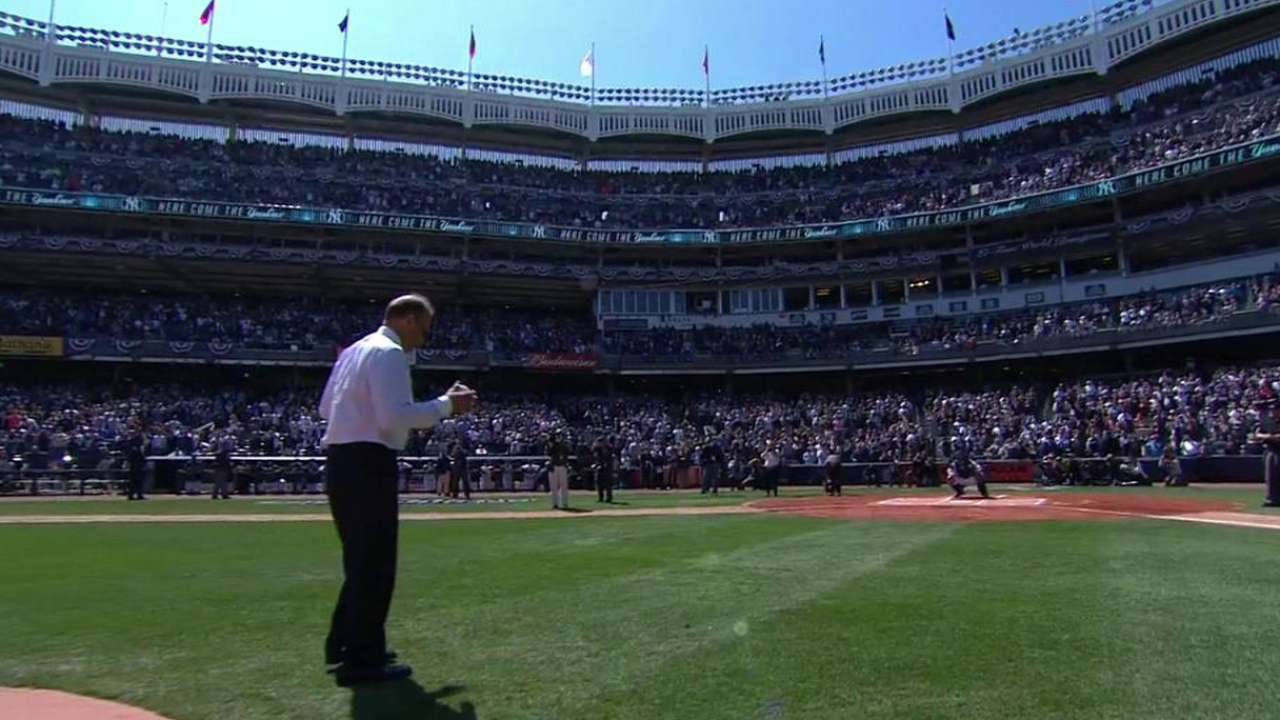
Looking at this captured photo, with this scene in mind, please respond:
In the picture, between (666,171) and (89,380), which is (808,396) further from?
(89,380)

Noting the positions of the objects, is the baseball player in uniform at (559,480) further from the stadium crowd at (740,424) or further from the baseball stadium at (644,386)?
the stadium crowd at (740,424)

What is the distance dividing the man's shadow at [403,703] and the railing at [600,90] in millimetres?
53133

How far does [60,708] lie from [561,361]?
142 ft

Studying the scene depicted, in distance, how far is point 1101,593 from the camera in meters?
6.01

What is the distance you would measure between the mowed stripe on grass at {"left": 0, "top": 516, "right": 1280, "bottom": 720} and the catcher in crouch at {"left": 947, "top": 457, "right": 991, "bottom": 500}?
33.7 ft

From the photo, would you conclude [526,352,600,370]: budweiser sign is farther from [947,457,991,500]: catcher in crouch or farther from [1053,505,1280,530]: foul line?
[1053,505,1280,530]: foul line

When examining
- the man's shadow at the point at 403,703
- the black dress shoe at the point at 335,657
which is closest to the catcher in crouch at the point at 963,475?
the black dress shoe at the point at 335,657

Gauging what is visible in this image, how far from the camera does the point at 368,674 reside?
13.0 ft

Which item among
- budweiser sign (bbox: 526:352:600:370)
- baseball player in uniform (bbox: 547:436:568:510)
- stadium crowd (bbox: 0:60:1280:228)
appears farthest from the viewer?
budweiser sign (bbox: 526:352:600:370)

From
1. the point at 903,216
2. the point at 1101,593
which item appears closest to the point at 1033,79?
the point at 903,216

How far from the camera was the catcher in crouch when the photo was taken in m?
19.6

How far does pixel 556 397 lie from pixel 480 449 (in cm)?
1316

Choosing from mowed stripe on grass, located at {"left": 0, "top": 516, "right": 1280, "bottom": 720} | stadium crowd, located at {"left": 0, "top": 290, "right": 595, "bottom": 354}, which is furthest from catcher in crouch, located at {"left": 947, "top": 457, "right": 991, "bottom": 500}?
stadium crowd, located at {"left": 0, "top": 290, "right": 595, "bottom": 354}

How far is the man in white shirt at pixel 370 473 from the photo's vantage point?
413cm
